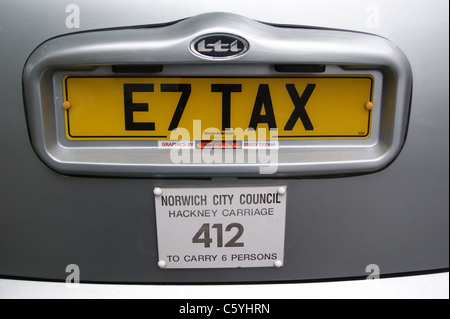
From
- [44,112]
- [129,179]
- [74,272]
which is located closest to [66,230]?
[74,272]

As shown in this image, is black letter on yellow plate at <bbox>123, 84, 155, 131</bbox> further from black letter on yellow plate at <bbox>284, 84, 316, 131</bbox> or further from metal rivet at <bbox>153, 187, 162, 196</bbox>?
black letter on yellow plate at <bbox>284, 84, 316, 131</bbox>

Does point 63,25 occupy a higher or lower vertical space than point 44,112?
higher

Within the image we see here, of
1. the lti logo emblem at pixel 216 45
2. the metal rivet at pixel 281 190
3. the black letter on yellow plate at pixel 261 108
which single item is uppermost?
the lti logo emblem at pixel 216 45

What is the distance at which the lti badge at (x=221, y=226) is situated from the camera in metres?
1.23

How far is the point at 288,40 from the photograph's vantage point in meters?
1.13

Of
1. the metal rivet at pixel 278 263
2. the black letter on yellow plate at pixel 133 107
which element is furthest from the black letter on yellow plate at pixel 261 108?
the metal rivet at pixel 278 263

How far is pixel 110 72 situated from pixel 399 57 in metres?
0.80

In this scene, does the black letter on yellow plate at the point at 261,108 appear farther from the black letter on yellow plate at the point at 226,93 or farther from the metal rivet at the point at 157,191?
the metal rivet at the point at 157,191

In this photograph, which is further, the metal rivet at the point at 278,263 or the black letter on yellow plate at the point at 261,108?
the metal rivet at the point at 278,263

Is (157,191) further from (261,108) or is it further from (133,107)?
(261,108)

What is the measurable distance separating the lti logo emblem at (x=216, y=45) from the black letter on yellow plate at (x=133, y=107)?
0.17 m

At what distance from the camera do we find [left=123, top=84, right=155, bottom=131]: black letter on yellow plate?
116cm

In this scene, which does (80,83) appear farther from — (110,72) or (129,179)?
(129,179)

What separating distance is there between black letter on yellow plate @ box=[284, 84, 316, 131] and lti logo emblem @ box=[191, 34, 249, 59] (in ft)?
0.61
